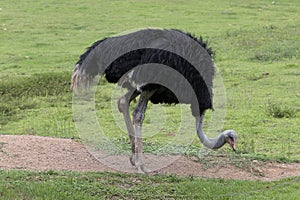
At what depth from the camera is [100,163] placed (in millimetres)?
8320

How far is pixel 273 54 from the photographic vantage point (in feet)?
57.4

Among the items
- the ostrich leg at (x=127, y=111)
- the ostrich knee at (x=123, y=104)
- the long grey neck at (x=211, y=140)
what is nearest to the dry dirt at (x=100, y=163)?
the ostrich leg at (x=127, y=111)

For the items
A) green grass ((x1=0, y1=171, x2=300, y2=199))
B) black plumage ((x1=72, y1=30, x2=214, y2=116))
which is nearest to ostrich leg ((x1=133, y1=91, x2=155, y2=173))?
black plumage ((x1=72, y1=30, x2=214, y2=116))

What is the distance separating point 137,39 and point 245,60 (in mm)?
9421

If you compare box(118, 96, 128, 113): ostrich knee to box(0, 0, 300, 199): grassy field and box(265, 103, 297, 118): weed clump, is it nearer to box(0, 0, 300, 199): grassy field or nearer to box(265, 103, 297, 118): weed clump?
box(0, 0, 300, 199): grassy field

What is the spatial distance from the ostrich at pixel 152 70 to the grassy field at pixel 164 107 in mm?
861

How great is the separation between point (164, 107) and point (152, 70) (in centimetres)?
570

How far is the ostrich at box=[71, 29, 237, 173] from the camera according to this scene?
7832 millimetres

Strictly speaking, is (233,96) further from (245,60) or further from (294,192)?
(294,192)

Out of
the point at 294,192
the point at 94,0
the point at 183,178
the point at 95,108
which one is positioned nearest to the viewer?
the point at 294,192

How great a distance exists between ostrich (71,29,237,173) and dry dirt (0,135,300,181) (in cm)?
34

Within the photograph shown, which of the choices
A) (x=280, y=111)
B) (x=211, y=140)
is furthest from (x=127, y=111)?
(x=280, y=111)

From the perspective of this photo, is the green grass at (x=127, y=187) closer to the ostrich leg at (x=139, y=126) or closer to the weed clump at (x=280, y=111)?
the ostrich leg at (x=139, y=126)

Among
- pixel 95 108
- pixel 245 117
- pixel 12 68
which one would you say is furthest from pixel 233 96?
pixel 12 68
